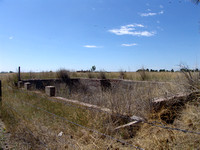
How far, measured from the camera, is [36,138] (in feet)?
11.3

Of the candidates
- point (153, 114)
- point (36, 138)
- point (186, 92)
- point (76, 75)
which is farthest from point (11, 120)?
point (76, 75)

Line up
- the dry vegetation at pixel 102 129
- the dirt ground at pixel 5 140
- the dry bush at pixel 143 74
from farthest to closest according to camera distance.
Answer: the dry bush at pixel 143 74 → the dirt ground at pixel 5 140 → the dry vegetation at pixel 102 129

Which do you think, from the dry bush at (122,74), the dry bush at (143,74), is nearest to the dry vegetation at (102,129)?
the dry bush at (143,74)

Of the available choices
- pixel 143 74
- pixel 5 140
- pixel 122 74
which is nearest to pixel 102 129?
pixel 5 140

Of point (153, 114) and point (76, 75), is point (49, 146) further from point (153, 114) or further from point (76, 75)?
point (76, 75)

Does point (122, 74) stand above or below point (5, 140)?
above

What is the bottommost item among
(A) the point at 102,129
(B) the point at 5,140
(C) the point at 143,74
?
(B) the point at 5,140

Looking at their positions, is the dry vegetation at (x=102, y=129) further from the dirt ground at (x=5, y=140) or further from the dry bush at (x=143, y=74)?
the dry bush at (x=143, y=74)

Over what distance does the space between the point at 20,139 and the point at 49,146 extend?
113 centimetres

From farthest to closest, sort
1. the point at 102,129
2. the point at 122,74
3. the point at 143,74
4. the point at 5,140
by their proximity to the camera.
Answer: the point at 122,74 < the point at 143,74 < the point at 5,140 < the point at 102,129

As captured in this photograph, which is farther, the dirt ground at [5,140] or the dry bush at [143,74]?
the dry bush at [143,74]

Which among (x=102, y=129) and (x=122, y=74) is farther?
(x=122, y=74)

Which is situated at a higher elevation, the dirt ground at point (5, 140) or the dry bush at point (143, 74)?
the dry bush at point (143, 74)

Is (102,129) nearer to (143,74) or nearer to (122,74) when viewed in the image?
(143,74)
